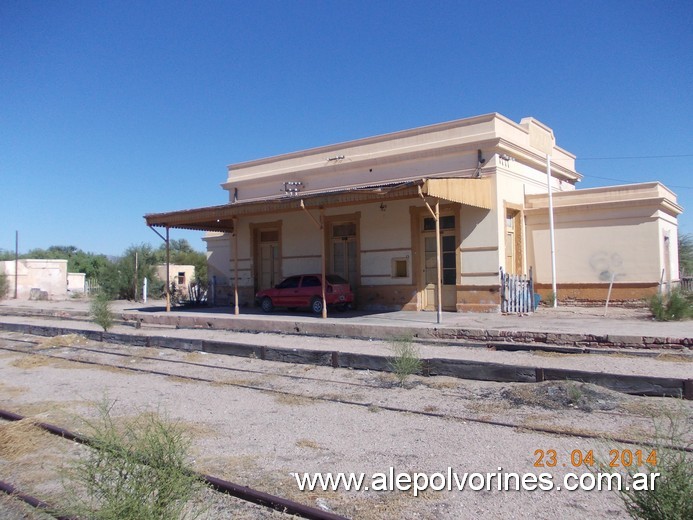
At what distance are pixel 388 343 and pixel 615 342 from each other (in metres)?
5.08

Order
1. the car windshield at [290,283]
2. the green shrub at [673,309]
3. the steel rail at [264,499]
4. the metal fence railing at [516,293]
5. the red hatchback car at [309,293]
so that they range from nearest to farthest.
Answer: the steel rail at [264,499] < the green shrub at [673,309] < the metal fence railing at [516,293] < the red hatchback car at [309,293] < the car windshield at [290,283]

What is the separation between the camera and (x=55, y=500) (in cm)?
487

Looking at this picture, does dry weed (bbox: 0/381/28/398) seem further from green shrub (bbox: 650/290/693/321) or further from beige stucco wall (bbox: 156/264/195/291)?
beige stucco wall (bbox: 156/264/195/291)

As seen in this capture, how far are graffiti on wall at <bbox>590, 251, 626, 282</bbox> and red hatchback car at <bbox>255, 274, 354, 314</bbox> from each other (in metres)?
8.31

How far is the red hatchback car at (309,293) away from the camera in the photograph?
20.2m

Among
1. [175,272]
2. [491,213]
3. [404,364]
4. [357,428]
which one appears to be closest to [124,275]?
[175,272]

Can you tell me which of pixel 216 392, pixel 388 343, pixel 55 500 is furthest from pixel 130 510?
pixel 388 343

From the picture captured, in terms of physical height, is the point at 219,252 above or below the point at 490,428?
above

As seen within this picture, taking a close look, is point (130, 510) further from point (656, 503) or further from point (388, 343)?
point (388, 343)

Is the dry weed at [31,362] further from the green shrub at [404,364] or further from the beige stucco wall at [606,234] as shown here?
the beige stucco wall at [606,234]

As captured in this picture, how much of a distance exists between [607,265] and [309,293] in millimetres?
10139

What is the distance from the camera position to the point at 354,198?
17266 millimetres

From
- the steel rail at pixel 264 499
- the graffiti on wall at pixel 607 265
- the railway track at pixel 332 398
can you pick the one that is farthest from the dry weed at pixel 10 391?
the graffiti on wall at pixel 607 265
